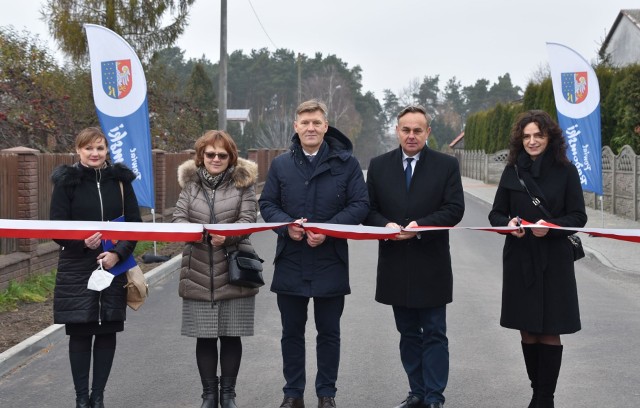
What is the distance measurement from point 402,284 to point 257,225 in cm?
98

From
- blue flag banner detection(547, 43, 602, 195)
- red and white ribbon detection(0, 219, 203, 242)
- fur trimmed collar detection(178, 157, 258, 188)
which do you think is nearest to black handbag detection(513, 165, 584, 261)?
fur trimmed collar detection(178, 157, 258, 188)

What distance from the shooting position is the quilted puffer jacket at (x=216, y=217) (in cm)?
488

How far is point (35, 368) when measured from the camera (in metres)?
6.19

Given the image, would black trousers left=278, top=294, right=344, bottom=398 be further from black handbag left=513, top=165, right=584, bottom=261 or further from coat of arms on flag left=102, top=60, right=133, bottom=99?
coat of arms on flag left=102, top=60, right=133, bottom=99

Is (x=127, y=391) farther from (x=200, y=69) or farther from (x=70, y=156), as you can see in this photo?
(x=200, y=69)

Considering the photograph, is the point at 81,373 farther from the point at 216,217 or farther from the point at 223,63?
the point at 223,63

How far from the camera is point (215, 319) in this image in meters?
4.88

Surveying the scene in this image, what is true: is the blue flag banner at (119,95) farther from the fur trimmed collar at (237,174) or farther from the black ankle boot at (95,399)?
the black ankle boot at (95,399)

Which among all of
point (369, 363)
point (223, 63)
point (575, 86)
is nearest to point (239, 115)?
point (223, 63)

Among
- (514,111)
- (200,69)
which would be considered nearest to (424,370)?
(514,111)

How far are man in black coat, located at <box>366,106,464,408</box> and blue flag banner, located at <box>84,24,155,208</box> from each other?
23.4 feet

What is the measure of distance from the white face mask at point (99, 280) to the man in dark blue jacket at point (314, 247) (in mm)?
1019

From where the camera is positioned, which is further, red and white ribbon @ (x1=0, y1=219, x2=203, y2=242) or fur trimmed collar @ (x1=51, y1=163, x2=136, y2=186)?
fur trimmed collar @ (x1=51, y1=163, x2=136, y2=186)

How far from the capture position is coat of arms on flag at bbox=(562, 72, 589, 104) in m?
16.3
